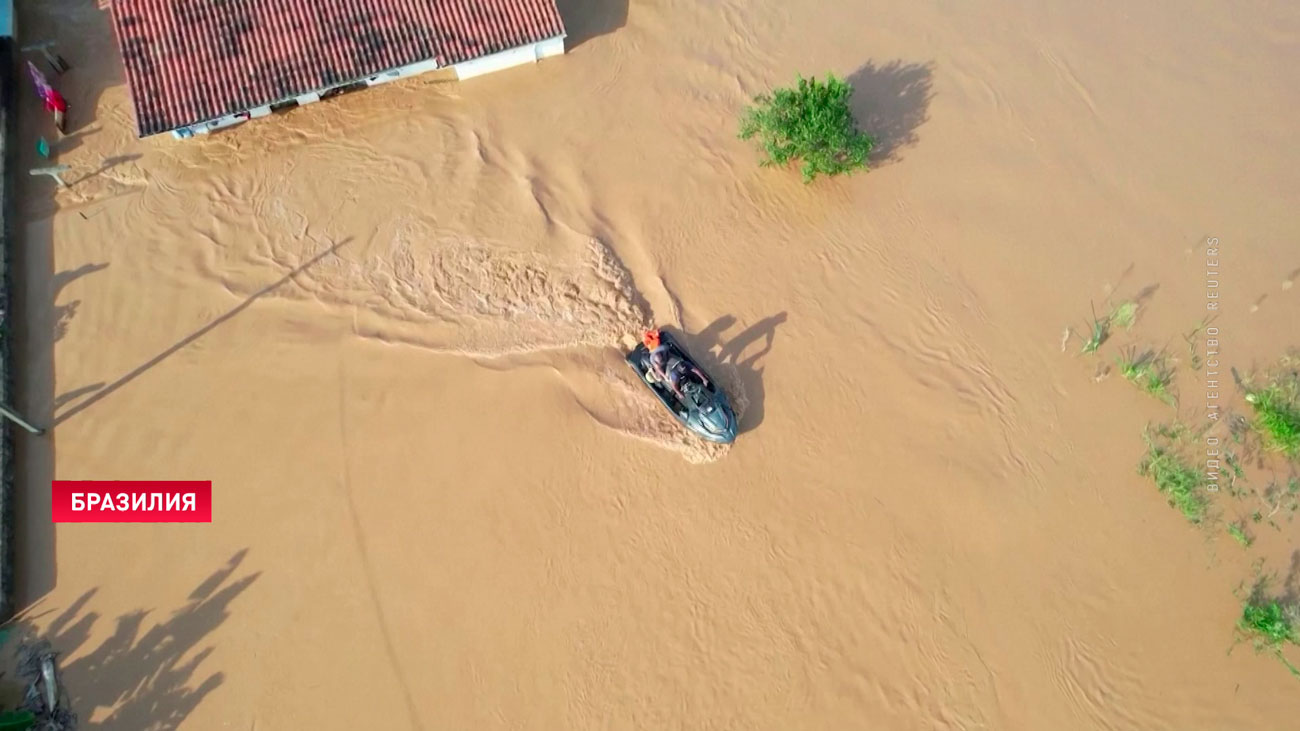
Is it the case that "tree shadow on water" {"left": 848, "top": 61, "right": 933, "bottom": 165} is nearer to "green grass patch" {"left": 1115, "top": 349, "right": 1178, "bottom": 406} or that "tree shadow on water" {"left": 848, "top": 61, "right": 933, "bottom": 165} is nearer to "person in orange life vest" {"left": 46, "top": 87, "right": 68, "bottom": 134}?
"green grass patch" {"left": 1115, "top": 349, "right": 1178, "bottom": 406}

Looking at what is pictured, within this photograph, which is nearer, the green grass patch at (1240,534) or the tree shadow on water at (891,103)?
the green grass patch at (1240,534)

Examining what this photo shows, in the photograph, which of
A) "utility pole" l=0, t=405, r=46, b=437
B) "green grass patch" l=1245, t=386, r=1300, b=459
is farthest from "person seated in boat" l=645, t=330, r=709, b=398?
"utility pole" l=0, t=405, r=46, b=437

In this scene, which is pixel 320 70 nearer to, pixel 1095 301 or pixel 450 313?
pixel 450 313

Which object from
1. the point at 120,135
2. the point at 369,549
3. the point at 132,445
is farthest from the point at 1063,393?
the point at 120,135

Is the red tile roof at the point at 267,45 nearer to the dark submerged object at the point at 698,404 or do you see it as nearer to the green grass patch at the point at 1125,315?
the dark submerged object at the point at 698,404

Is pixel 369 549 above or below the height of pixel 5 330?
below
